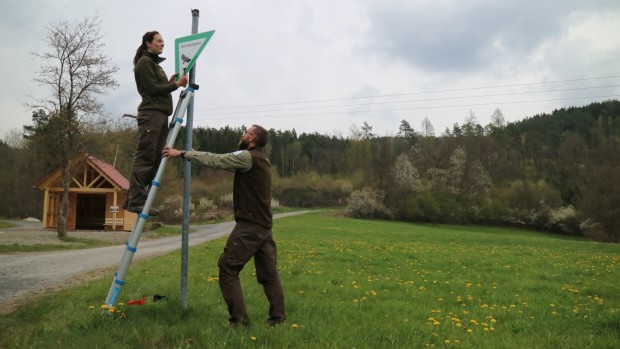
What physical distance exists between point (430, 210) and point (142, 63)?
2647 inches

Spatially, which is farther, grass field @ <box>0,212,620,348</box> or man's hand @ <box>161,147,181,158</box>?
man's hand @ <box>161,147,181,158</box>

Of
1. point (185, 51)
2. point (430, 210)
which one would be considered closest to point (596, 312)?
point (185, 51)

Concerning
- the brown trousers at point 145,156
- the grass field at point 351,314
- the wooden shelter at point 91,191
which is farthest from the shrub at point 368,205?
the brown trousers at point 145,156

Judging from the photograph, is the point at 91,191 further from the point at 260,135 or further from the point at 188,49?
the point at 260,135

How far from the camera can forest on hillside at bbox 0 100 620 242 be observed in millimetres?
52438

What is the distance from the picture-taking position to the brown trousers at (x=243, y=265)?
5.01m

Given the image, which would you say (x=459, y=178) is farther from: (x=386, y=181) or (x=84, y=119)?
(x=84, y=119)

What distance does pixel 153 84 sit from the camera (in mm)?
5312

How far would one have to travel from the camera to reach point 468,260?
15.3 metres

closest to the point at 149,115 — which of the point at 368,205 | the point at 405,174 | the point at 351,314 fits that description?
the point at 351,314

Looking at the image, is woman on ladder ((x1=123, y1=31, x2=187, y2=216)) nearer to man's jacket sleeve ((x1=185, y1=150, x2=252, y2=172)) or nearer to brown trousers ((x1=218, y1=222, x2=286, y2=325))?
man's jacket sleeve ((x1=185, y1=150, x2=252, y2=172))

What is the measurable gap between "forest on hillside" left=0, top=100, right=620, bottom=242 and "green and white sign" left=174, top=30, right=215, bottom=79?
3856cm

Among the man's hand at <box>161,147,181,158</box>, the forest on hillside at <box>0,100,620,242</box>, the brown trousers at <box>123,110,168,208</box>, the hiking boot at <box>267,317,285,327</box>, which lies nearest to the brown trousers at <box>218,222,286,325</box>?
the hiking boot at <box>267,317,285,327</box>

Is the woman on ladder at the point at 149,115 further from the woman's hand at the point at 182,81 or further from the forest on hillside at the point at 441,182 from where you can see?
the forest on hillside at the point at 441,182
